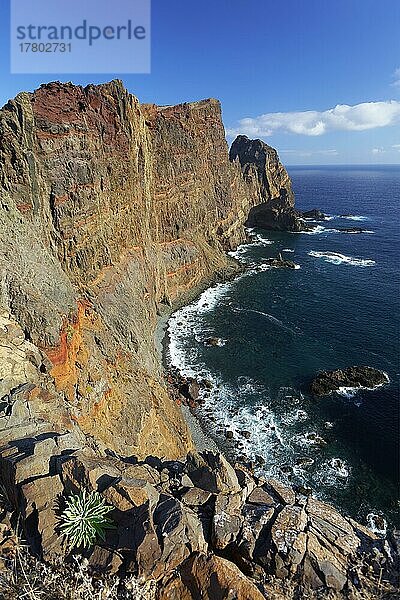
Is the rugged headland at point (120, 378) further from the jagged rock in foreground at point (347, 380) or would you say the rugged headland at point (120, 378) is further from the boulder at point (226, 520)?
the jagged rock in foreground at point (347, 380)

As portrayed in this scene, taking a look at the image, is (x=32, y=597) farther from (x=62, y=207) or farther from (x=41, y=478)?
(x=62, y=207)

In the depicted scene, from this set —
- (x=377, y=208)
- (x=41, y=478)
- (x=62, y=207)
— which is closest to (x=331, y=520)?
(x=41, y=478)

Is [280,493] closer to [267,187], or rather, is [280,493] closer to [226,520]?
[226,520]

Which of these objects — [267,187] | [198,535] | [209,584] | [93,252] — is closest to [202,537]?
[198,535]

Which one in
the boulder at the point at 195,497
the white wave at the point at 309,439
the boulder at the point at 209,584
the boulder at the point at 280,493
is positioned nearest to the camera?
the boulder at the point at 209,584

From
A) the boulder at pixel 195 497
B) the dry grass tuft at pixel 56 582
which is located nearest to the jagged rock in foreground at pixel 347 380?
the boulder at pixel 195 497
